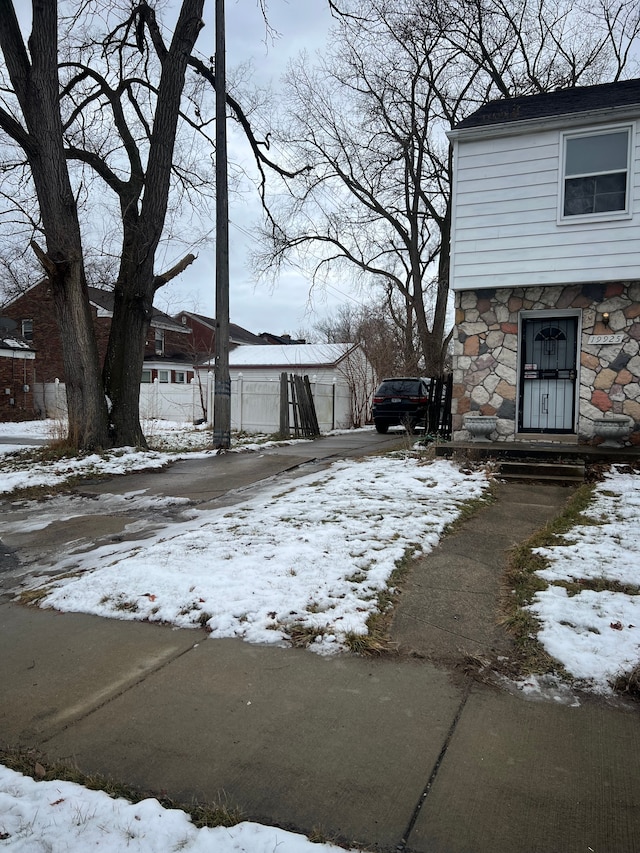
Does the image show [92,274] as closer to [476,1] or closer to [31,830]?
[476,1]

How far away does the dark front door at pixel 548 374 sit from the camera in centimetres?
938

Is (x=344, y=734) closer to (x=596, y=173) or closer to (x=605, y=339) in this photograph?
(x=605, y=339)

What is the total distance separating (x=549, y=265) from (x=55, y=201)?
829cm

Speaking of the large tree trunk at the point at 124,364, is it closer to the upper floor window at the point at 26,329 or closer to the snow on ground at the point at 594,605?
the snow on ground at the point at 594,605

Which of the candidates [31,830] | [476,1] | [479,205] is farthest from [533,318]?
[476,1]

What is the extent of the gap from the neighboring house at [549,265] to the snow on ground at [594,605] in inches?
163

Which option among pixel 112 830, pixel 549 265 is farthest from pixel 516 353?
pixel 112 830

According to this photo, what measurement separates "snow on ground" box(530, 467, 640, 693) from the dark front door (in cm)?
416

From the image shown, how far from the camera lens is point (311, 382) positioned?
64.7 feet

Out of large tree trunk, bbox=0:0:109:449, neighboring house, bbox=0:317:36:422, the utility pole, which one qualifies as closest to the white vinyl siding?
→ the utility pole

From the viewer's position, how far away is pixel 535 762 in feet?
7.28

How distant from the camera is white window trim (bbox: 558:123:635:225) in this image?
865 cm

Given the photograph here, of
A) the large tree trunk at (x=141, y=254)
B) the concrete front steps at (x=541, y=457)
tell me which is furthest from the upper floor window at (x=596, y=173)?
the large tree trunk at (x=141, y=254)

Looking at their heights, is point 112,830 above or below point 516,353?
below
